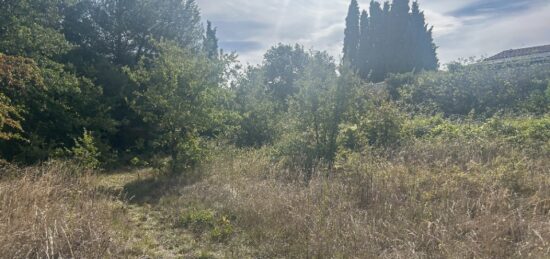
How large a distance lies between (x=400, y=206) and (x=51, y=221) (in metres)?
4.77

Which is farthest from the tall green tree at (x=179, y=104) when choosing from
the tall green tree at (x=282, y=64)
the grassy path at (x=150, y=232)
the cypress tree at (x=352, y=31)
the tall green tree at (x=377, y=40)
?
the cypress tree at (x=352, y=31)

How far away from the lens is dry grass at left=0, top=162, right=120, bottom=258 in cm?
409

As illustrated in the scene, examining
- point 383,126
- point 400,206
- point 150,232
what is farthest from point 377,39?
A: point 150,232

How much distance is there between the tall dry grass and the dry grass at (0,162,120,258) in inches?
66.3

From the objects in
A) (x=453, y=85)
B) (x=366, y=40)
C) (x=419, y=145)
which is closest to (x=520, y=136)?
(x=419, y=145)

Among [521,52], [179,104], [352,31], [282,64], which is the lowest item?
[179,104]

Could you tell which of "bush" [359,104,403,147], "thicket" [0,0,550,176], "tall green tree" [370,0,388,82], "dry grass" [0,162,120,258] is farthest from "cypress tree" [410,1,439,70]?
"dry grass" [0,162,120,258]

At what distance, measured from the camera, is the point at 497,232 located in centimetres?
412

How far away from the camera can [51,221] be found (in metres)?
4.53

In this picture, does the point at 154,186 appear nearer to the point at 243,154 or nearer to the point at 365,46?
the point at 243,154

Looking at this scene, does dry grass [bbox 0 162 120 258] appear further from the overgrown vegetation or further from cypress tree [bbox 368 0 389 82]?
cypress tree [bbox 368 0 389 82]

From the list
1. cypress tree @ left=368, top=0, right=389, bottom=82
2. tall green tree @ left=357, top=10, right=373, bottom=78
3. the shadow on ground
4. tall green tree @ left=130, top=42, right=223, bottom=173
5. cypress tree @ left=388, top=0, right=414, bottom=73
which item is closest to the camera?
the shadow on ground

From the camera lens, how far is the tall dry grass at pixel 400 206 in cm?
414

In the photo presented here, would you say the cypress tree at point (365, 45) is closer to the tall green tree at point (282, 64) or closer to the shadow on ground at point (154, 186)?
the tall green tree at point (282, 64)
